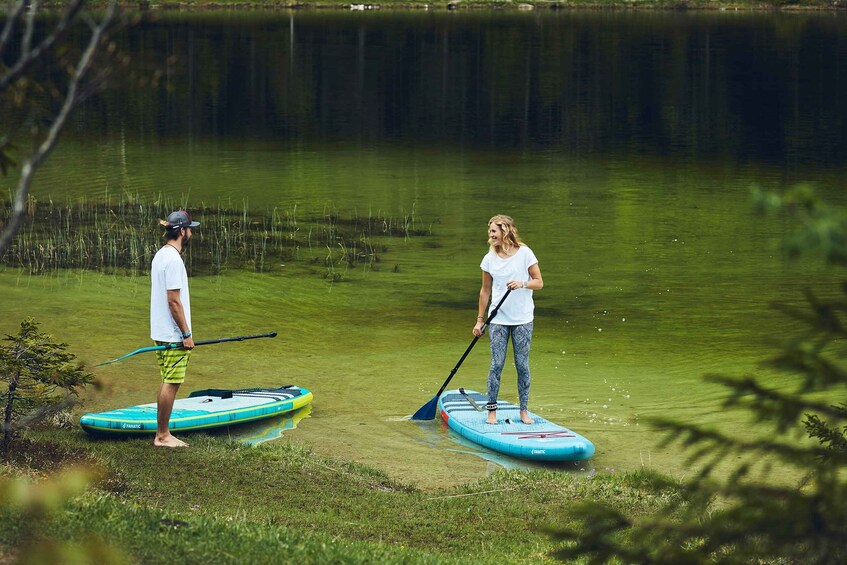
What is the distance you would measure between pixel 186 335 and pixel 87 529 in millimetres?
4181

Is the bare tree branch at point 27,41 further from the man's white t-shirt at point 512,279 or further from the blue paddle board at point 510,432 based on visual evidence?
the blue paddle board at point 510,432

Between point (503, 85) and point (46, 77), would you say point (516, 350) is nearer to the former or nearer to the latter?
point (46, 77)

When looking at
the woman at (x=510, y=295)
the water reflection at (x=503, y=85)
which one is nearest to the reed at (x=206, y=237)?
the water reflection at (x=503, y=85)

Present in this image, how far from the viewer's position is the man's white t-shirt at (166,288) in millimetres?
11430

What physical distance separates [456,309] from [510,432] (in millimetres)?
6385

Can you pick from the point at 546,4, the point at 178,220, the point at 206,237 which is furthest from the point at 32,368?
the point at 546,4

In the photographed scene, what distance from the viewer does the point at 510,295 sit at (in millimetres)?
12602

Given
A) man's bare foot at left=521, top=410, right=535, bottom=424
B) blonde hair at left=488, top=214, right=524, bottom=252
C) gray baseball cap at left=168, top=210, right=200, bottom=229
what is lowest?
man's bare foot at left=521, top=410, right=535, bottom=424

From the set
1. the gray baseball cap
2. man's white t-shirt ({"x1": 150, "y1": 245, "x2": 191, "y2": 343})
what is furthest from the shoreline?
man's white t-shirt ({"x1": 150, "y1": 245, "x2": 191, "y2": 343})

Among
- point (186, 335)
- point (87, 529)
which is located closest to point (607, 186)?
point (186, 335)

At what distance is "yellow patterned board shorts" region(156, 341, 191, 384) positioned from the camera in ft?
38.5

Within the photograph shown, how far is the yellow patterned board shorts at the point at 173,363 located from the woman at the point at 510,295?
9.56 ft

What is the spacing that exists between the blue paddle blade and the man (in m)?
2.70

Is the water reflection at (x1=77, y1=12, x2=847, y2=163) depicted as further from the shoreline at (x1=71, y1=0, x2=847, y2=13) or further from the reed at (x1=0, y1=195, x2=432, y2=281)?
the shoreline at (x1=71, y1=0, x2=847, y2=13)
